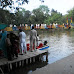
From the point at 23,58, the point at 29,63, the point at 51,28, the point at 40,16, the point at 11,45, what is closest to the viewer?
the point at 11,45

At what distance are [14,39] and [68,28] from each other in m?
32.7

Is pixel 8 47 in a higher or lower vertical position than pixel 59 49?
higher

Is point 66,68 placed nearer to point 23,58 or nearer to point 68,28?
point 23,58

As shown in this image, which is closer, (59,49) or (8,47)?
(8,47)

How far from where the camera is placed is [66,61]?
7.64 m

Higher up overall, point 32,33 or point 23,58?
point 32,33

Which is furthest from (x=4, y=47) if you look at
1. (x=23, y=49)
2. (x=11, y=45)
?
(x=23, y=49)

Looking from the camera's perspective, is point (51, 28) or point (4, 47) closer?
point (4, 47)

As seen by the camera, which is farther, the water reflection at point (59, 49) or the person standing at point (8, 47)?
the water reflection at point (59, 49)

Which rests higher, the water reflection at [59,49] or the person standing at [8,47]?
the person standing at [8,47]

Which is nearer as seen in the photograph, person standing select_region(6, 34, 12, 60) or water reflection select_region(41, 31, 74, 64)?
person standing select_region(6, 34, 12, 60)

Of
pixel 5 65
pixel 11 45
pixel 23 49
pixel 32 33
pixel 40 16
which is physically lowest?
pixel 5 65

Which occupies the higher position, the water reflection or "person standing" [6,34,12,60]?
"person standing" [6,34,12,60]

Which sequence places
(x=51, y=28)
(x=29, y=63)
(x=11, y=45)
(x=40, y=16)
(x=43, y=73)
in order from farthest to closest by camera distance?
(x=40, y=16), (x=51, y=28), (x=29, y=63), (x=11, y=45), (x=43, y=73)
